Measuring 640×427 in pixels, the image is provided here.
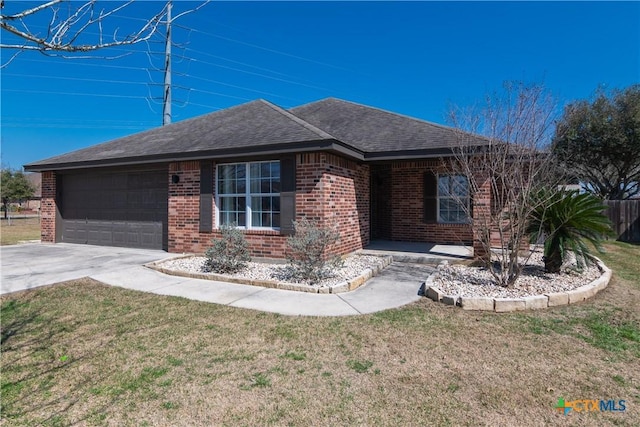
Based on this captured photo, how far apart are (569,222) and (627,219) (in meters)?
12.1

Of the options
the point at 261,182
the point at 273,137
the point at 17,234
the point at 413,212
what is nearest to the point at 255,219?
the point at 261,182

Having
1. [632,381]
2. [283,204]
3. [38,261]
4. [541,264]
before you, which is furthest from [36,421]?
[541,264]

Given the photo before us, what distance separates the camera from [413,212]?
10891 mm

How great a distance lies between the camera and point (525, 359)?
346 cm

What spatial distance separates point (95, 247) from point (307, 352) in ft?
33.6

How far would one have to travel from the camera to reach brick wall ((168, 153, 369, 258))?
7766mm

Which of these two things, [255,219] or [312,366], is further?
[255,219]

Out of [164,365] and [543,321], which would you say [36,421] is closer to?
[164,365]

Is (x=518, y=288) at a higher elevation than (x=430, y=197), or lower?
lower

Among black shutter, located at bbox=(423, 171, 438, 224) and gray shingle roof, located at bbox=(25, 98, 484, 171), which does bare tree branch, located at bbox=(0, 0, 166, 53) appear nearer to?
gray shingle roof, located at bbox=(25, 98, 484, 171)

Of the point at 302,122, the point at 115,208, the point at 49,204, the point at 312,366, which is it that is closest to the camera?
the point at 312,366

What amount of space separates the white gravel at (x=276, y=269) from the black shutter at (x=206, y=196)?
2.88 feet

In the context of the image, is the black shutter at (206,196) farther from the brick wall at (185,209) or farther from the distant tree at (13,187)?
the distant tree at (13,187)

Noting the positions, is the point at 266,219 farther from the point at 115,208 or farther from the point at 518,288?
the point at 115,208
